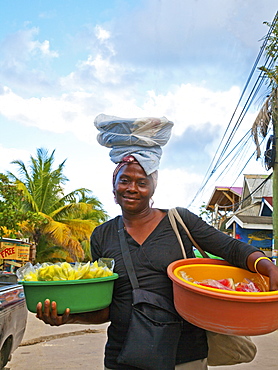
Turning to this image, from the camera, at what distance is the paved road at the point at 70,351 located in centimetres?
560

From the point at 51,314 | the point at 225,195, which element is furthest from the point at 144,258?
the point at 225,195

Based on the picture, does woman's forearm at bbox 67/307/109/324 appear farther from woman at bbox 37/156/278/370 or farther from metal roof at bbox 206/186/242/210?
metal roof at bbox 206/186/242/210

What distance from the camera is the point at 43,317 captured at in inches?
77.4

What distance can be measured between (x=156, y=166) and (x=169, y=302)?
2.49ft

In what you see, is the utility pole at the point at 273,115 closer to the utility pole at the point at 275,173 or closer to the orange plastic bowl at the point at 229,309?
the utility pole at the point at 275,173

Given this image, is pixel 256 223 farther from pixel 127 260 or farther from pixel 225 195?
pixel 127 260

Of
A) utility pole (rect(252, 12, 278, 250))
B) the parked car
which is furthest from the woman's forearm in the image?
utility pole (rect(252, 12, 278, 250))

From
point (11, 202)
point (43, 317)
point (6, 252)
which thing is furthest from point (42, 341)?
point (6, 252)

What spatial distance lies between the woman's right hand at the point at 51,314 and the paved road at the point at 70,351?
394 centimetres

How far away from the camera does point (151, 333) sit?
1931mm

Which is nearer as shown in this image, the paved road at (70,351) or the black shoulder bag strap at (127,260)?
the black shoulder bag strap at (127,260)

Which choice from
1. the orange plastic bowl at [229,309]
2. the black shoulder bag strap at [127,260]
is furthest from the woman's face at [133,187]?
the orange plastic bowl at [229,309]

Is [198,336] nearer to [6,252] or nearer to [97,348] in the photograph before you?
[97,348]

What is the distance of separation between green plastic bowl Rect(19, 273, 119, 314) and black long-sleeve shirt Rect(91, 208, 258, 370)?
0.19 metres
